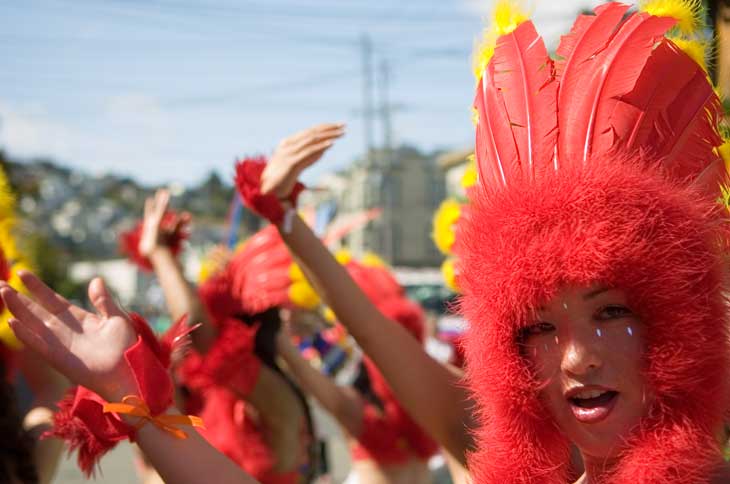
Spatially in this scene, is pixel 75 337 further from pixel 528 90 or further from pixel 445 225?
pixel 445 225

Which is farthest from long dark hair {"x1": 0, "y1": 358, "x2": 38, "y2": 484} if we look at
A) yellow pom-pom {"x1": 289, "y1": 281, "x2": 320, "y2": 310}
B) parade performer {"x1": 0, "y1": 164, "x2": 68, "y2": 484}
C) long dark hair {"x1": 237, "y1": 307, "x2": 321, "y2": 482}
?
yellow pom-pom {"x1": 289, "y1": 281, "x2": 320, "y2": 310}

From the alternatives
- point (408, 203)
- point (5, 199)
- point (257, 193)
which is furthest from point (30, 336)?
point (408, 203)

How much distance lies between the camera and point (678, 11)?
5.33 ft

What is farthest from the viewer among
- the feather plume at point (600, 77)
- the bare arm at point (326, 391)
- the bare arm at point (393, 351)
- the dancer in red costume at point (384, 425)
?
the dancer in red costume at point (384, 425)

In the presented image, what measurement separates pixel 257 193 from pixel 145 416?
79cm

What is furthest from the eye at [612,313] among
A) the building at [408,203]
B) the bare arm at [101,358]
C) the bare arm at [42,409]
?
the building at [408,203]

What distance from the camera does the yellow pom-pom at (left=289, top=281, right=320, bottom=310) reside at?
4004 millimetres

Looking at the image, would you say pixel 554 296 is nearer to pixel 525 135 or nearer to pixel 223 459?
pixel 525 135

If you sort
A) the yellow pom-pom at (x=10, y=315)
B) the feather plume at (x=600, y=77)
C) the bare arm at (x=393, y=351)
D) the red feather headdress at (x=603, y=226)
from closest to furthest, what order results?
1. the red feather headdress at (x=603, y=226)
2. the feather plume at (x=600, y=77)
3. the bare arm at (x=393, y=351)
4. the yellow pom-pom at (x=10, y=315)

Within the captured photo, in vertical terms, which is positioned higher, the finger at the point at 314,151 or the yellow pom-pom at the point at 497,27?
the yellow pom-pom at the point at 497,27

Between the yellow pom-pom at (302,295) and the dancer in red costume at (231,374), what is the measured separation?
0.25 m

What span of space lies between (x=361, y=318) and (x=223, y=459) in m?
0.59

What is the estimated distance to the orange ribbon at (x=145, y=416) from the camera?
150 centimetres

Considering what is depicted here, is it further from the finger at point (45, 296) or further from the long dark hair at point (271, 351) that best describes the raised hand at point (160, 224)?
the finger at point (45, 296)
